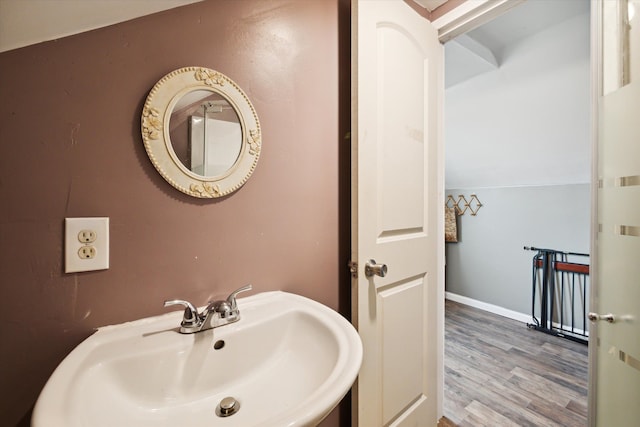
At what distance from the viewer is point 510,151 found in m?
2.57

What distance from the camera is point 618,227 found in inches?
32.5

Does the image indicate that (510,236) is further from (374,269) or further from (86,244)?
(86,244)

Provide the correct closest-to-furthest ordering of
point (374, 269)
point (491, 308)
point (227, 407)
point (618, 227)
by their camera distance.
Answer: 1. point (227, 407)
2. point (618, 227)
3. point (374, 269)
4. point (491, 308)

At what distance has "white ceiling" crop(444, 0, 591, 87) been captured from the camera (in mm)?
1587

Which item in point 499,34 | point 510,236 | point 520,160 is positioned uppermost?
point 499,34

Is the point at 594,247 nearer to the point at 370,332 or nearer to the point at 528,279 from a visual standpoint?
the point at 370,332

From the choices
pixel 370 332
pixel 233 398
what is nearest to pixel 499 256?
pixel 370 332

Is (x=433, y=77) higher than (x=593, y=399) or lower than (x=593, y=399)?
higher

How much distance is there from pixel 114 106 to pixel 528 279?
12.2 ft

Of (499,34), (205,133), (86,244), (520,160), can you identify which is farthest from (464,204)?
(86,244)

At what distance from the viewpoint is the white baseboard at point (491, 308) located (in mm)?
2807

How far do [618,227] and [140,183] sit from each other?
4.92 ft

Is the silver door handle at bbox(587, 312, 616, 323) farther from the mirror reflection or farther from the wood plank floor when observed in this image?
the mirror reflection

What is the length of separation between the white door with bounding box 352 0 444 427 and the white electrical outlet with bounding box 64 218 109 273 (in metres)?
0.77
